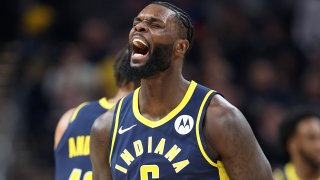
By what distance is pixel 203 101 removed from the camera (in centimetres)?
496

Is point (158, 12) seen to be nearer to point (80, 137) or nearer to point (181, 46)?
point (181, 46)

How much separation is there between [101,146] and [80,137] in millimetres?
925

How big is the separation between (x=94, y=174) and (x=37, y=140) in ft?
22.2

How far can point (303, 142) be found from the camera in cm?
773

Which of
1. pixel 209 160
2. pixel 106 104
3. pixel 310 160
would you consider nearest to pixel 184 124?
pixel 209 160

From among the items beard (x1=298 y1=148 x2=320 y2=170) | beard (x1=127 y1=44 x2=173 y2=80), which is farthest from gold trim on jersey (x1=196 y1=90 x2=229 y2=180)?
beard (x1=298 y1=148 x2=320 y2=170)

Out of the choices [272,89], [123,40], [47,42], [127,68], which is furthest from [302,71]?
[127,68]

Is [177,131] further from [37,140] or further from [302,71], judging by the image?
[302,71]

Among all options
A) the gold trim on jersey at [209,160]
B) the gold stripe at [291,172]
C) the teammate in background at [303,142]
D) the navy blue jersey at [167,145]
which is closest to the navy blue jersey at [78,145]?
the navy blue jersey at [167,145]

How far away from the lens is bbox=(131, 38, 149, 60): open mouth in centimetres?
485

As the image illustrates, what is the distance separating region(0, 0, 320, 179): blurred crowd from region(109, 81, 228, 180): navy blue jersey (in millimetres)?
5865

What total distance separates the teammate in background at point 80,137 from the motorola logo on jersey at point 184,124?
1.18 metres

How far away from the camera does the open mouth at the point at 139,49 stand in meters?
4.85

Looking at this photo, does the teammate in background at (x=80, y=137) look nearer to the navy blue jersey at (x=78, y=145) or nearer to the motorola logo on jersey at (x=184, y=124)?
the navy blue jersey at (x=78, y=145)
